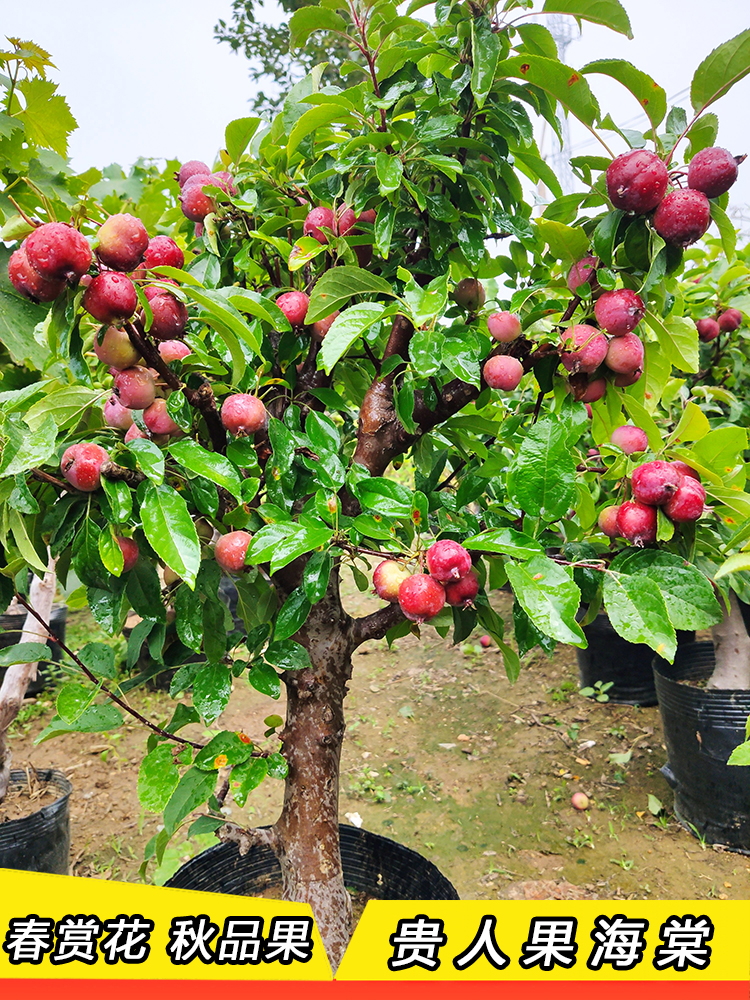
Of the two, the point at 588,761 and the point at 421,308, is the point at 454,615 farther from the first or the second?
the point at 588,761

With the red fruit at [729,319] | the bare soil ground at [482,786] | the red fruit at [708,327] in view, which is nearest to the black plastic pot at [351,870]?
the bare soil ground at [482,786]

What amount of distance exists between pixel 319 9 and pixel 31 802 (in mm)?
2036

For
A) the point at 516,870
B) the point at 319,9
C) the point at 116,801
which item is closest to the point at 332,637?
the point at 319,9

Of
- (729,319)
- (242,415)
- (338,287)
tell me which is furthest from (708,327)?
(242,415)

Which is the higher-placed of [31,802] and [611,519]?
[611,519]

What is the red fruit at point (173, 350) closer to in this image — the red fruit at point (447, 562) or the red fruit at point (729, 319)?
the red fruit at point (447, 562)

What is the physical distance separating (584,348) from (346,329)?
1.05 feet

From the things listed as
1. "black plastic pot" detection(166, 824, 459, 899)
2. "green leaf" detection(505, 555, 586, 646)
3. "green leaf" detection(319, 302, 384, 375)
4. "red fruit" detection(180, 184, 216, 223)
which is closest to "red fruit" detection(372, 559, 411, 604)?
"green leaf" detection(505, 555, 586, 646)

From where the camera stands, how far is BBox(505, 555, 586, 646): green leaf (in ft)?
2.22

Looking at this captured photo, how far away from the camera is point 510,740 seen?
2.65 meters

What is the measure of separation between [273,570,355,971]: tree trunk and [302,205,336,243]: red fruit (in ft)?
1.90

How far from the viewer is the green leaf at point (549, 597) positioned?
68 centimetres

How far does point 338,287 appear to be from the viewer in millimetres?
837

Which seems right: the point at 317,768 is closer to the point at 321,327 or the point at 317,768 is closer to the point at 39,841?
the point at 321,327
